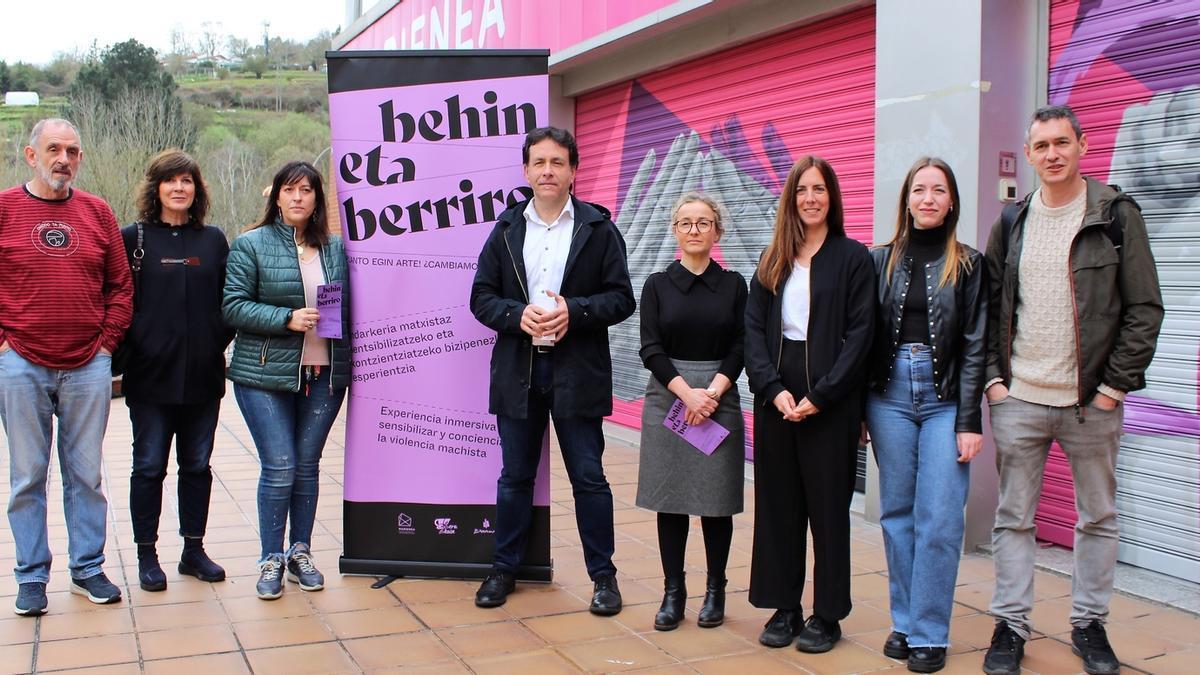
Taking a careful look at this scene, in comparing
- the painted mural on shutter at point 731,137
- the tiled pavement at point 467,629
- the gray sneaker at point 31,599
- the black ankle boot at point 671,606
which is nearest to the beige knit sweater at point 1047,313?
the tiled pavement at point 467,629

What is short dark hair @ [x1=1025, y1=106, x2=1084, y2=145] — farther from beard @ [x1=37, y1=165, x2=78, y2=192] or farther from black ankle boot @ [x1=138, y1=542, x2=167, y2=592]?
black ankle boot @ [x1=138, y1=542, x2=167, y2=592]

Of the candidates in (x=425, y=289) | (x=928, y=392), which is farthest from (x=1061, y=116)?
(x=425, y=289)

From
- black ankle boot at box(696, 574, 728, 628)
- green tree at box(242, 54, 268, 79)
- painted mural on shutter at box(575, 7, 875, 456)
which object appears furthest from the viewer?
green tree at box(242, 54, 268, 79)

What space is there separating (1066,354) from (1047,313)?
0.51 ft

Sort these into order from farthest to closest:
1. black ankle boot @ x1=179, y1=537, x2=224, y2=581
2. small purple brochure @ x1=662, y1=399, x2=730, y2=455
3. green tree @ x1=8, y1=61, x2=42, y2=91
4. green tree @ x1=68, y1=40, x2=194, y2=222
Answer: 1. green tree @ x1=8, y1=61, x2=42, y2=91
2. green tree @ x1=68, y1=40, x2=194, y2=222
3. black ankle boot @ x1=179, y1=537, x2=224, y2=581
4. small purple brochure @ x1=662, y1=399, x2=730, y2=455

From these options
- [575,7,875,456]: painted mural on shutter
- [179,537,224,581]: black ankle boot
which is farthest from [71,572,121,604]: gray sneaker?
[575,7,875,456]: painted mural on shutter

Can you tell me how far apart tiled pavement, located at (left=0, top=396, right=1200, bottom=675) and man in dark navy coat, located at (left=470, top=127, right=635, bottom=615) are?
30cm

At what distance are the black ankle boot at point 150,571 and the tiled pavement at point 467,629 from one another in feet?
0.21

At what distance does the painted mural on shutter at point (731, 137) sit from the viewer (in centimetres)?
641

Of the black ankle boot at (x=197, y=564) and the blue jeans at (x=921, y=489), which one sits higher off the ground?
the blue jeans at (x=921, y=489)

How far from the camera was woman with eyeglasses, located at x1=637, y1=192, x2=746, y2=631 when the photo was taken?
404 cm

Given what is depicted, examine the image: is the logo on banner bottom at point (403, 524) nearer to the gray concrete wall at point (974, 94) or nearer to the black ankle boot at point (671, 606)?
the black ankle boot at point (671, 606)

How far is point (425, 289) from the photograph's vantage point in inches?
188

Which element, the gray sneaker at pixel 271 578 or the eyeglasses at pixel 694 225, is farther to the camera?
the gray sneaker at pixel 271 578
